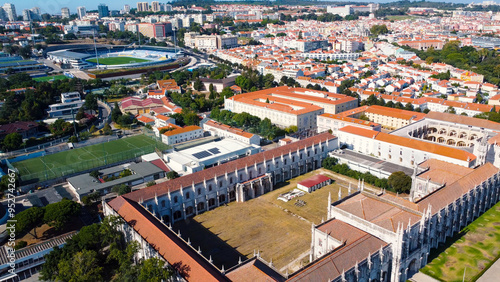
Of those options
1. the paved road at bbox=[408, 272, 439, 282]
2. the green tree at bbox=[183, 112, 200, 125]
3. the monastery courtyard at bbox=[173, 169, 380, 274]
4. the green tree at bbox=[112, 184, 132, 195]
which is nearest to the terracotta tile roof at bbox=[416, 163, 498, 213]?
the paved road at bbox=[408, 272, 439, 282]

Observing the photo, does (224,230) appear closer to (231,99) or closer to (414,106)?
(231,99)

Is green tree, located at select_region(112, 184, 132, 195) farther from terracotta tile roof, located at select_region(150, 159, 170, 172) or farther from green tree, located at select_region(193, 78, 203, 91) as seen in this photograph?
green tree, located at select_region(193, 78, 203, 91)

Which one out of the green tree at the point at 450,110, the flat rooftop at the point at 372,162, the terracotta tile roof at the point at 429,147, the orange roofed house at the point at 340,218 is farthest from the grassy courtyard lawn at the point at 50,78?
the green tree at the point at 450,110

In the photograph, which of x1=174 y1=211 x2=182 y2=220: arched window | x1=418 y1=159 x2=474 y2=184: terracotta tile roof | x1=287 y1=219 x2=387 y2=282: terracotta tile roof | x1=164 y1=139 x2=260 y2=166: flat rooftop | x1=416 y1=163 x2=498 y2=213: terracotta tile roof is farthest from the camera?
x1=164 y1=139 x2=260 y2=166: flat rooftop

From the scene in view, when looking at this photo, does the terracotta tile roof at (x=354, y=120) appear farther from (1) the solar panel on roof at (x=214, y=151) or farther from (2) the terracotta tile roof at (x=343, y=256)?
(2) the terracotta tile roof at (x=343, y=256)

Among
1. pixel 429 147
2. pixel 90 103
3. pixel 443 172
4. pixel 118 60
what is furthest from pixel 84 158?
pixel 118 60

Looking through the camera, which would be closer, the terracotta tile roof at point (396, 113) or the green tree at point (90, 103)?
the terracotta tile roof at point (396, 113)

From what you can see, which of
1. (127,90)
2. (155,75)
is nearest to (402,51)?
(155,75)
